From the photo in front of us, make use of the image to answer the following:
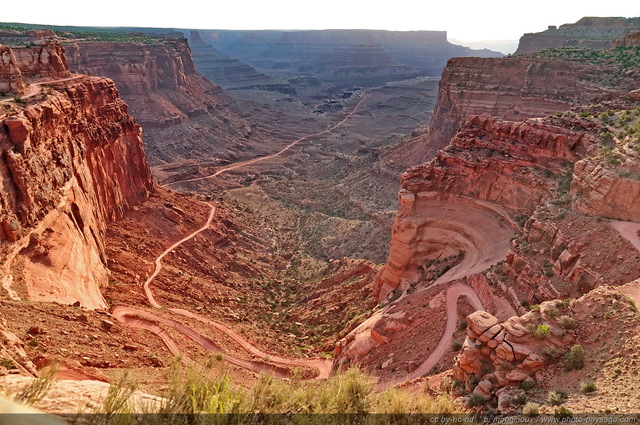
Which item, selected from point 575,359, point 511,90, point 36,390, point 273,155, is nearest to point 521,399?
point 575,359

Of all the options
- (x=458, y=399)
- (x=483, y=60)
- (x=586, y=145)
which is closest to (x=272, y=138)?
(x=483, y=60)

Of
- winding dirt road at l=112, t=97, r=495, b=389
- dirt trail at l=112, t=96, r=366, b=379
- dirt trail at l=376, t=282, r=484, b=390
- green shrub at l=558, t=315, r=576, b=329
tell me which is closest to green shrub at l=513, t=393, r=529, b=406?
green shrub at l=558, t=315, r=576, b=329

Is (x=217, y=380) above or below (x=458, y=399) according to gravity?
above

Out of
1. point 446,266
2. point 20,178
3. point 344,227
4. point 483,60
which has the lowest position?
point 344,227

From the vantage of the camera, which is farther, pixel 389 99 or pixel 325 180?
pixel 389 99

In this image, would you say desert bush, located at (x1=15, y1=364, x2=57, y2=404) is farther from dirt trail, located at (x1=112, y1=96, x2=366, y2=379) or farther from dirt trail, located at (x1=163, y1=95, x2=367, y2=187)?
dirt trail, located at (x1=163, y1=95, x2=367, y2=187)

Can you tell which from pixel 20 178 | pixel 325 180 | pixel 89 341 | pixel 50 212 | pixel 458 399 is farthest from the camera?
pixel 325 180

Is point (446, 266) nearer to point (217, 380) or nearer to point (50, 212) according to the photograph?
point (217, 380)

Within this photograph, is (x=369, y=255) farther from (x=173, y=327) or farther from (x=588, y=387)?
(x=588, y=387)
